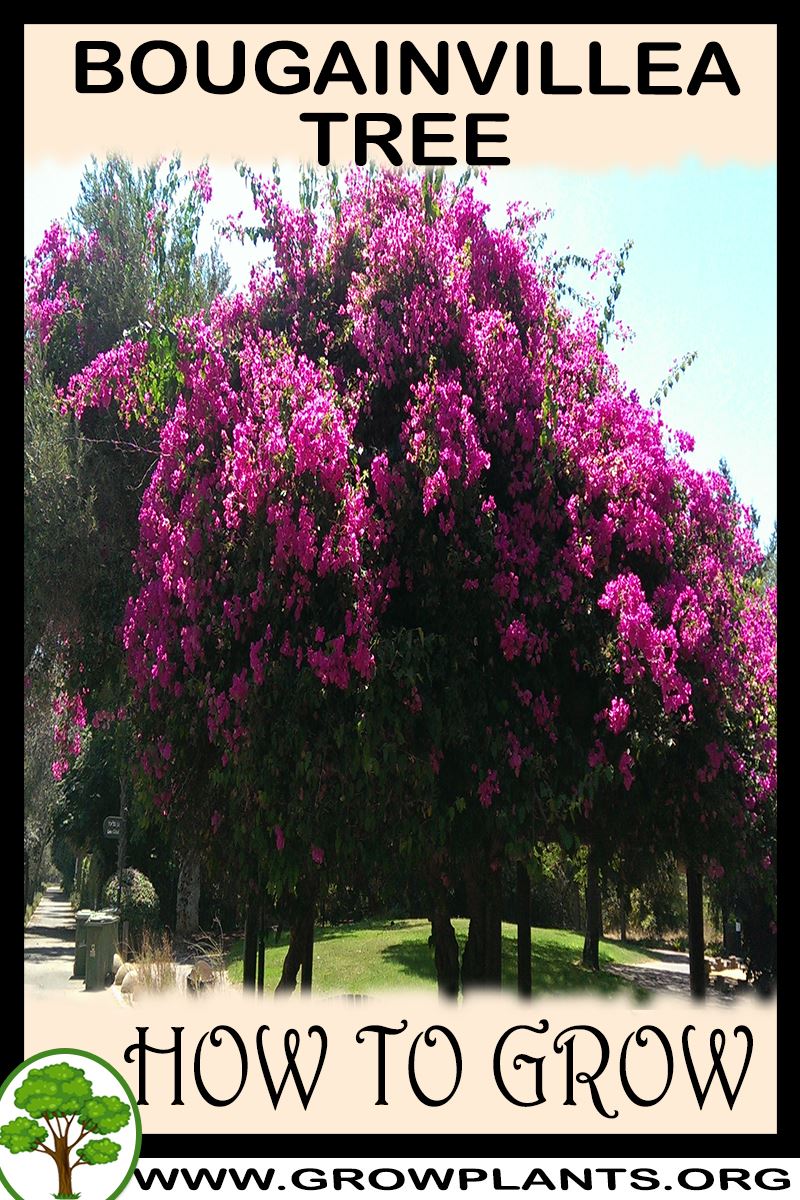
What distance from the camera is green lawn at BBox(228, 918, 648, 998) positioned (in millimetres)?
15609

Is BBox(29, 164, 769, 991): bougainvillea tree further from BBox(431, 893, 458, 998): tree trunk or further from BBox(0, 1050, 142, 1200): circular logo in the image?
BBox(0, 1050, 142, 1200): circular logo

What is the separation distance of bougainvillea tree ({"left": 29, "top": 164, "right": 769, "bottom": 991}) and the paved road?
9.04 feet

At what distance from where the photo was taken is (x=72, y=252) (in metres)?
11.6

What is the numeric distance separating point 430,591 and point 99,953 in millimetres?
12385

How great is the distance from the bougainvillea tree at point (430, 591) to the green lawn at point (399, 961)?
6831 mm

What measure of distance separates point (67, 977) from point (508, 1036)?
1522 cm

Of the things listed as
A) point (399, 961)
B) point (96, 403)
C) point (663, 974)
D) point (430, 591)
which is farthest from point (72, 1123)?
point (663, 974)

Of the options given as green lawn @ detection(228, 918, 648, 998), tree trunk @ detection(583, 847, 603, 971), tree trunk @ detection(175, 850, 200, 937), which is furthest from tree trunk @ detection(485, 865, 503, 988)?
tree trunk @ detection(175, 850, 200, 937)

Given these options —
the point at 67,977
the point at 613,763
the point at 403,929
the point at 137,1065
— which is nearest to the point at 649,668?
the point at 613,763

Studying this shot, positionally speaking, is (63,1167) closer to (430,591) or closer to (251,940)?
(430,591)

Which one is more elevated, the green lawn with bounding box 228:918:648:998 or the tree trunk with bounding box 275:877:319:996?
the tree trunk with bounding box 275:877:319:996

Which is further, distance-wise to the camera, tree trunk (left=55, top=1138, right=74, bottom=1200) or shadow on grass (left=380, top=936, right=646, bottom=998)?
shadow on grass (left=380, top=936, right=646, bottom=998)

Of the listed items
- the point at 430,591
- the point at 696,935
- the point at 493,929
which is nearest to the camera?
the point at 430,591

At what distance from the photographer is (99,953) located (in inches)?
676
